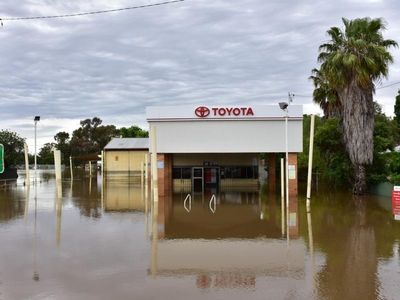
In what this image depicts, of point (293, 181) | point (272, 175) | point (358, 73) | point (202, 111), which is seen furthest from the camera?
point (272, 175)

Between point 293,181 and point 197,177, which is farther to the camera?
point 197,177

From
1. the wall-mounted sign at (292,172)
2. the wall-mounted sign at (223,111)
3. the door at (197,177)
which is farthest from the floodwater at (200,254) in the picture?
A: the door at (197,177)

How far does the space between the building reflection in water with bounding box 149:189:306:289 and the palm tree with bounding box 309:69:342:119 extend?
15.6 m

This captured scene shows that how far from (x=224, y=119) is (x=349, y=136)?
793cm

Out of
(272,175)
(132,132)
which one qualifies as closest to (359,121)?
(272,175)

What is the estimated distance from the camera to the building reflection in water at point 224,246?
10422 mm

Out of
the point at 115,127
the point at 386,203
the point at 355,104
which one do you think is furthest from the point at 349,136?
the point at 115,127

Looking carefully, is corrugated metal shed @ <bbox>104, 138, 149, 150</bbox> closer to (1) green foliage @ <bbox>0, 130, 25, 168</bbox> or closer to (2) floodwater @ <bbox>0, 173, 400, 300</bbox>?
(1) green foliage @ <bbox>0, 130, 25, 168</bbox>

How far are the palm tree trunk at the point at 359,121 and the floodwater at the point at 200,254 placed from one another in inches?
288

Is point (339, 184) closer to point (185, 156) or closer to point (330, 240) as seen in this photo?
point (185, 156)

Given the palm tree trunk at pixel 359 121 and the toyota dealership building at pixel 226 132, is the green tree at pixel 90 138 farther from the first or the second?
the palm tree trunk at pixel 359 121

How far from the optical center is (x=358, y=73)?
1102 inches

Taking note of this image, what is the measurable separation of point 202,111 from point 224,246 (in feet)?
63.1

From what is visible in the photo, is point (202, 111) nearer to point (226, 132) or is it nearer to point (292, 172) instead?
point (226, 132)
